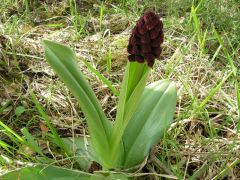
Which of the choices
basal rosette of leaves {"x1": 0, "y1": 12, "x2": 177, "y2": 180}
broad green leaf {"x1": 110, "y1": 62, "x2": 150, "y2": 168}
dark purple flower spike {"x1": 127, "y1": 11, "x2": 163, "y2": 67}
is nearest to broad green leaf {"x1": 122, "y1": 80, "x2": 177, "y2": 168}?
basal rosette of leaves {"x1": 0, "y1": 12, "x2": 177, "y2": 180}

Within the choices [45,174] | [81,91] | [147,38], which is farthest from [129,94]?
[45,174]

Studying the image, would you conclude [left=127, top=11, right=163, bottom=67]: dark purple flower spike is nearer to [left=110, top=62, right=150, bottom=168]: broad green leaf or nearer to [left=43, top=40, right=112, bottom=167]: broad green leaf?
[left=110, top=62, right=150, bottom=168]: broad green leaf

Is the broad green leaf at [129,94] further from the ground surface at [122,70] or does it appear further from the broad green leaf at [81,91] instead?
the ground surface at [122,70]

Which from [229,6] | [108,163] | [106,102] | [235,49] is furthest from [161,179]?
[229,6]

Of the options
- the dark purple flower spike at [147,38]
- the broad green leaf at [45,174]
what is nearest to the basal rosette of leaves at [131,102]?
the dark purple flower spike at [147,38]

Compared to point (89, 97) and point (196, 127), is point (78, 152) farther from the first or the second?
point (196, 127)

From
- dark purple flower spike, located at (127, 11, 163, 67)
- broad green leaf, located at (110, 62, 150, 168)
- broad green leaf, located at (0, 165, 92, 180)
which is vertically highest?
dark purple flower spike, located at (127, 11, 163, 67)

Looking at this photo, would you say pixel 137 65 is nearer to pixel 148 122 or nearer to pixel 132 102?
pixel 132 102
